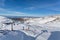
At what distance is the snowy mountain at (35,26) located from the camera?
2121mm

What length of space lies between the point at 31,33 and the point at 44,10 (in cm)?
56

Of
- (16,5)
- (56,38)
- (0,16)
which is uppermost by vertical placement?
(16,5)

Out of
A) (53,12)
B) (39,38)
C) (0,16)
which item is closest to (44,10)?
(53,12)

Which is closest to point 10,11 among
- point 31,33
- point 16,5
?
point 16,5

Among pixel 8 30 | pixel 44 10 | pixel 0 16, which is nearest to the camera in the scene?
pixel 0 16

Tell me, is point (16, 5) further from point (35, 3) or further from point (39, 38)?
point (39, 38)

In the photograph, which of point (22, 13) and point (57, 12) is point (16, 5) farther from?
point (57, 12)

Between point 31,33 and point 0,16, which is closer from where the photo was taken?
point 0,16

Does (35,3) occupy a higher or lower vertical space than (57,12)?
higher

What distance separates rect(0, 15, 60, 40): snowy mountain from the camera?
6.96 ft

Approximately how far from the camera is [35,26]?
2.47 meters

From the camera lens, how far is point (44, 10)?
219cm

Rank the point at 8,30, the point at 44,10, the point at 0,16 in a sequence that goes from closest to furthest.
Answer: the point at 0,16
the point at 44,10
the point at 8,30

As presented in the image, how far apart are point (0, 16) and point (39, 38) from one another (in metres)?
0.85
